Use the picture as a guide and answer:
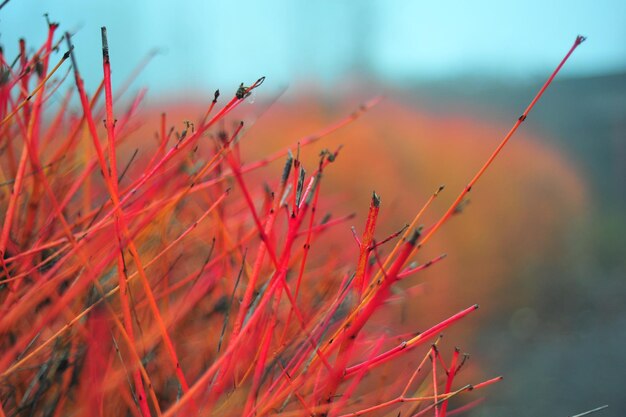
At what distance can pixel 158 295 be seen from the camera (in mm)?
570

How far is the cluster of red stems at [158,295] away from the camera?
0.36 m

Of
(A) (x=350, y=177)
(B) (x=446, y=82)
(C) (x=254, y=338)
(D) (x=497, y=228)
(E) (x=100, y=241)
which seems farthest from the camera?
(D) (x=497, y=228)

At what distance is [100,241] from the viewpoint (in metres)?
0.56

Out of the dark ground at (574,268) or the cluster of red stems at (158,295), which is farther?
the dark ground at (574,268)

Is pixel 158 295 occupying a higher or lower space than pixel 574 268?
higher

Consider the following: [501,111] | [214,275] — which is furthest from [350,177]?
[214,275]

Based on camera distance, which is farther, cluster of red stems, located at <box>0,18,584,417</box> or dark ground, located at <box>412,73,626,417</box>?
dark ground, located at <box>412,73,626,417</box>

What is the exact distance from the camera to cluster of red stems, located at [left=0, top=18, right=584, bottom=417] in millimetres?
359

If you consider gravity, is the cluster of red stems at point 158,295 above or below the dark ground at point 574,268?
above

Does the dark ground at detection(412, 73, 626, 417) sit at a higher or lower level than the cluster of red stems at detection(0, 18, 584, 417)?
lower

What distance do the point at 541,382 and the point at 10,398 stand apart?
1995mm

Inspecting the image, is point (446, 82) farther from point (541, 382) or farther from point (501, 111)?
point (541, 382)

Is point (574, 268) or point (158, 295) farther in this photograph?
point (574, 268)

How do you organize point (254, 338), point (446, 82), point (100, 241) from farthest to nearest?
point (446, 82) → point (100, 241) → point (254, 338)
